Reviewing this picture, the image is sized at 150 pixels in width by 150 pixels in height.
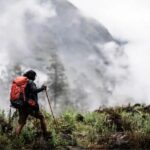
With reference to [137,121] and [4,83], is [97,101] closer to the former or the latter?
[4,83]

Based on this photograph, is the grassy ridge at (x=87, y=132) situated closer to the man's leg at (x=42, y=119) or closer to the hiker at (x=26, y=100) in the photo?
the man's leg at (x=42, y=119)

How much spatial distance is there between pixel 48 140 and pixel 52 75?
323 ft

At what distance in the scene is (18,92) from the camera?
1320cm

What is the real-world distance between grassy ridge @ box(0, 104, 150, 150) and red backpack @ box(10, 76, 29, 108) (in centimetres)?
87

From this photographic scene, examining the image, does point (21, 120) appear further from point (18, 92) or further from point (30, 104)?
point (18, 92)

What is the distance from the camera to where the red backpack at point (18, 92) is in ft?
43.3

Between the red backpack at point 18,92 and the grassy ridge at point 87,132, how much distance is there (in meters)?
0.87

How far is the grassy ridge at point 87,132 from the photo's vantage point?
13.5 metres

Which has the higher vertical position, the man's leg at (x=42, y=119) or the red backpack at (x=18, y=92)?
the red backpack at (x=18, y=92)

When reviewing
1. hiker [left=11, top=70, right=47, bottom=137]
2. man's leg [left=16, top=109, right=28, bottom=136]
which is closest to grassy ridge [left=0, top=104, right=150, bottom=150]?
man's leg [left=16, top=109, right=28, bottom=136]

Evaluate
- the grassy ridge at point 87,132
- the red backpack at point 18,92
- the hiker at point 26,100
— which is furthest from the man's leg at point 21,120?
the red backpack at point 18,92

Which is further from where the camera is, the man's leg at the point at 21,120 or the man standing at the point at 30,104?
the man's leg at the point at 21,120

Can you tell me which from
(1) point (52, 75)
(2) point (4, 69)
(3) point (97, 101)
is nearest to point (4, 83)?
(2) point (4, 69)

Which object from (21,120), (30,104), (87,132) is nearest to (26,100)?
(30,104)
